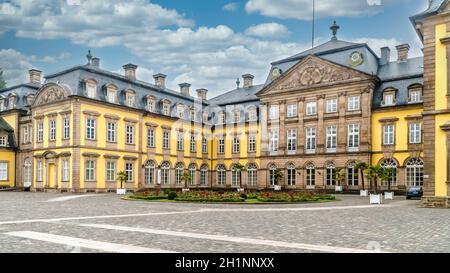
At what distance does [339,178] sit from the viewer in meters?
42.4

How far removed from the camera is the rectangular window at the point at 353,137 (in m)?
43.4

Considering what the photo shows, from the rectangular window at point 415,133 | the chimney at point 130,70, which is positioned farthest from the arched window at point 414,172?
the chimney at point 130,70

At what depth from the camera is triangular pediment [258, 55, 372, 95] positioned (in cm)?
4372

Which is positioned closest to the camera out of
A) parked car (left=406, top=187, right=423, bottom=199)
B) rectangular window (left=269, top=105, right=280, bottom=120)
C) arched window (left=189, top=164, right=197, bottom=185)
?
parked car (left=406, top=187, right=423, bottom=199)

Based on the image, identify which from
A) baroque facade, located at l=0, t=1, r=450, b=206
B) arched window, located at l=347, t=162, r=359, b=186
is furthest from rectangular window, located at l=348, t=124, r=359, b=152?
arched window, located at l=347, t=162, r=359, b=186

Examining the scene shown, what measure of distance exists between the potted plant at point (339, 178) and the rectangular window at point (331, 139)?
2240 millimetres

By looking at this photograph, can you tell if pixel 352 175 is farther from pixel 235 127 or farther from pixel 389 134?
pixel 235 127

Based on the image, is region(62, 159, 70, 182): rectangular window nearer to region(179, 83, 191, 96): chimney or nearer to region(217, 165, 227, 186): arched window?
region(217, 165, 227, 186): arched window

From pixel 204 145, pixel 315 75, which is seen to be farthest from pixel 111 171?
pixel 315 75

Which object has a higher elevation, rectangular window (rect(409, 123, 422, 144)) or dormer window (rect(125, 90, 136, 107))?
dormer window (rect(125, 90, 136, 107))

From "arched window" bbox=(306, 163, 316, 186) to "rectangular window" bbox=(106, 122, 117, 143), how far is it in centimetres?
1934

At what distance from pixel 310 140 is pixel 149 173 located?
1690cm
